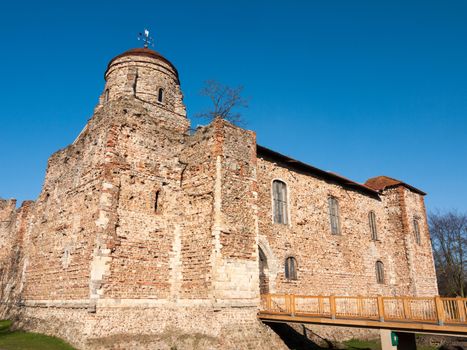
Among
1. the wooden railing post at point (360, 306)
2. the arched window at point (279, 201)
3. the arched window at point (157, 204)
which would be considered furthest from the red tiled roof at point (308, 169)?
the wooden railing post at point (360, 306)

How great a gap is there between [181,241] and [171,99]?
7438 millimetres

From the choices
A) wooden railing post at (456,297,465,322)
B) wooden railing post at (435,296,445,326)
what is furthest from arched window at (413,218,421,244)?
wooden railing post at (456,297,465,322)

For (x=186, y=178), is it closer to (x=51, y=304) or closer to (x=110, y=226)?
(x=110, y=226)

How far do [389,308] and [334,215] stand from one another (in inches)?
370

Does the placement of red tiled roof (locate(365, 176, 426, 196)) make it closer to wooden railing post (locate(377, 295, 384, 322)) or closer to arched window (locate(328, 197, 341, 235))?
arched window (locate(328, 197, 341, 235))

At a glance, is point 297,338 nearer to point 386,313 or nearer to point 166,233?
point 386,313

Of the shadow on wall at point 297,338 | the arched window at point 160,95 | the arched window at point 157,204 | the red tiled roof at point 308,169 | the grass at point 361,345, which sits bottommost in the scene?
the grass at point 361,345

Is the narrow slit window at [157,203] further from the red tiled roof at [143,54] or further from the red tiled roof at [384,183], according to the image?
the red tiled roof at [384,183]

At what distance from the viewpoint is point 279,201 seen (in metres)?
17.4

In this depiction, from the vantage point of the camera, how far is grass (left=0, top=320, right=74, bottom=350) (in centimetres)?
1184

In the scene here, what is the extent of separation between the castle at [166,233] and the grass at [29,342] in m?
0.35

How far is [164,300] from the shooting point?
13789 mm

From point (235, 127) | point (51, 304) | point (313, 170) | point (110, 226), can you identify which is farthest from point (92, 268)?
point (313, 170)

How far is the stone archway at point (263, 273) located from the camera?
1546 centimetres
